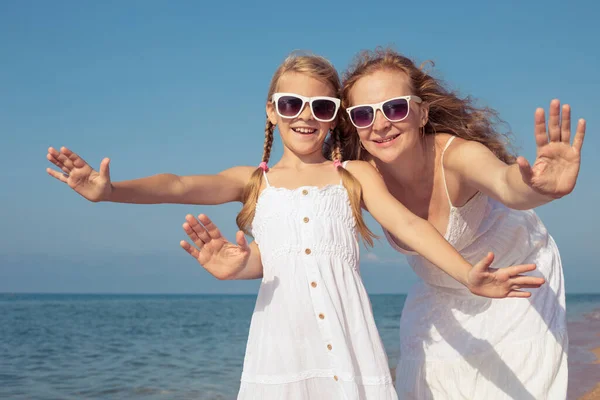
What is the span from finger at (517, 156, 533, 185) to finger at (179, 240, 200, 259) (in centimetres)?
165

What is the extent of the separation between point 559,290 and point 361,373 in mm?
1723

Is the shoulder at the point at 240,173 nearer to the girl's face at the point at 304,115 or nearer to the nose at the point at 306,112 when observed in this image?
the girl's face at the point at 304,115

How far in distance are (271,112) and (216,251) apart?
3.46 ft

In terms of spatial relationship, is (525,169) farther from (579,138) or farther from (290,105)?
(290,105)

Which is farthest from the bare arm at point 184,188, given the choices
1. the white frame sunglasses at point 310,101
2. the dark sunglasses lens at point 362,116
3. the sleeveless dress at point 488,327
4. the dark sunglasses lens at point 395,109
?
the sleeveless dress at point 488,327

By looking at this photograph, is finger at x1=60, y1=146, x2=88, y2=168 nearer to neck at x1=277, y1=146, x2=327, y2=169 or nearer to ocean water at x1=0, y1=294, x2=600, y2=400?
neck at x1=277, y1=146, x2=327, y2=169

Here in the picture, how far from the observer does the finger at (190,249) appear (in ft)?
11.3

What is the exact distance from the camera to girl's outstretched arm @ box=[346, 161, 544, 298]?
3002mm

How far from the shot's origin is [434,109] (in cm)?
441

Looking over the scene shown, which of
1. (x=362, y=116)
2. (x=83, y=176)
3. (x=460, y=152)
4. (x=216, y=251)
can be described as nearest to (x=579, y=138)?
(x=460, y=152)

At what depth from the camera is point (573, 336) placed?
1482cm

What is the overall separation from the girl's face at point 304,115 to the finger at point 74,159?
1168mm

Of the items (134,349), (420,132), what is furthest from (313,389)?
(134,349)

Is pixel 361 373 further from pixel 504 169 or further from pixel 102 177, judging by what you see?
pixel 102 177
